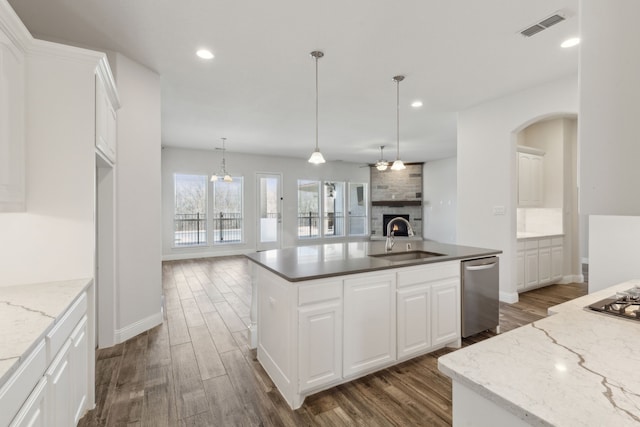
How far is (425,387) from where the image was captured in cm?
218

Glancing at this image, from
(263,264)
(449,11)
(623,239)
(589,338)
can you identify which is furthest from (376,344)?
(449,11)

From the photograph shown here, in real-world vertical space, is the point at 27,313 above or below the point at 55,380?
above

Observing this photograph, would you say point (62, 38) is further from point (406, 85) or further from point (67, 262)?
point (406, 85)

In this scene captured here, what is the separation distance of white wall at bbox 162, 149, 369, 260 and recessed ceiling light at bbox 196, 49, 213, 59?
13.2 feet

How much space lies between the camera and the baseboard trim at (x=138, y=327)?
2869mm

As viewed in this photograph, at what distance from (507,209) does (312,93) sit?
3.03 meters

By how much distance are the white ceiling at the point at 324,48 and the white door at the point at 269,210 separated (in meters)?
3.59

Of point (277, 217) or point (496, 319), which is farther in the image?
point (277, 217)

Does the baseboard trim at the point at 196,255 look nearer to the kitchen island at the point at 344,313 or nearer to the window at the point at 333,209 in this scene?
the window at the point at 333,209

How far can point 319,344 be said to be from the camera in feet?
6.58

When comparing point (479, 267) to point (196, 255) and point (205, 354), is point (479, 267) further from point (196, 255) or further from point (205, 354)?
point (196, 255)

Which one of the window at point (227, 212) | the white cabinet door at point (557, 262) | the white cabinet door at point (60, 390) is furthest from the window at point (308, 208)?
the white cabinet door at point (60, 390)

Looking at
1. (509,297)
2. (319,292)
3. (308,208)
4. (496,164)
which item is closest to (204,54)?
(319,292)

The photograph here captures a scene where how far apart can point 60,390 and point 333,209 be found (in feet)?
27.9
